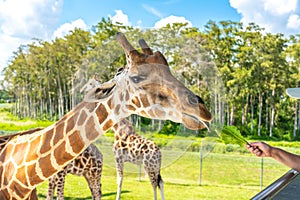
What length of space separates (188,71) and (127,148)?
8.20 feet

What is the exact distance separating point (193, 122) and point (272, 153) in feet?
1.62

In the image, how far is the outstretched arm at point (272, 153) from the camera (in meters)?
0.98

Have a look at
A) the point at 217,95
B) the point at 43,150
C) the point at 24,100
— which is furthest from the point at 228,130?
the point at 24,100

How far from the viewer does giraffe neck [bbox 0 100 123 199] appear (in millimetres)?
717

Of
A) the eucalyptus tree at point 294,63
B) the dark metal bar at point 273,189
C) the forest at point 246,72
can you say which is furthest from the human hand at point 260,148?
the eucalyptus tree at point 294,63

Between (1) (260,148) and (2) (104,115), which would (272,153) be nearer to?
(1) (260,148)

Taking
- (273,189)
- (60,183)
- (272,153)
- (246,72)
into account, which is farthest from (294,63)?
(272,153)

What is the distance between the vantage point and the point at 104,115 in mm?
701

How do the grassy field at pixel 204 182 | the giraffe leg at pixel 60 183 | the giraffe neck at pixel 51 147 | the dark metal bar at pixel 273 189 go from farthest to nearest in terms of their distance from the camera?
the grassy field at pixel 204 182, the giraffe leg at pixel 60 183, the dark metal bar at pixel 273 189, the giraffe neck at pixel 51 147

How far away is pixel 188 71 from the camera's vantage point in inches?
25.5

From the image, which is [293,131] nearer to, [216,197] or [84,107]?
[216,197]

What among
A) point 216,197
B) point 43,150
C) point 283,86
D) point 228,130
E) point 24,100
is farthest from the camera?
point 24,100

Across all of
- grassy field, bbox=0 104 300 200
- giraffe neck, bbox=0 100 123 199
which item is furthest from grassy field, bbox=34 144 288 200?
giraffe neck, bbox=0 100 123 199

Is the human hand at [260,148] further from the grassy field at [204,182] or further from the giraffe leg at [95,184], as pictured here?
the grassy field at [204,182]
